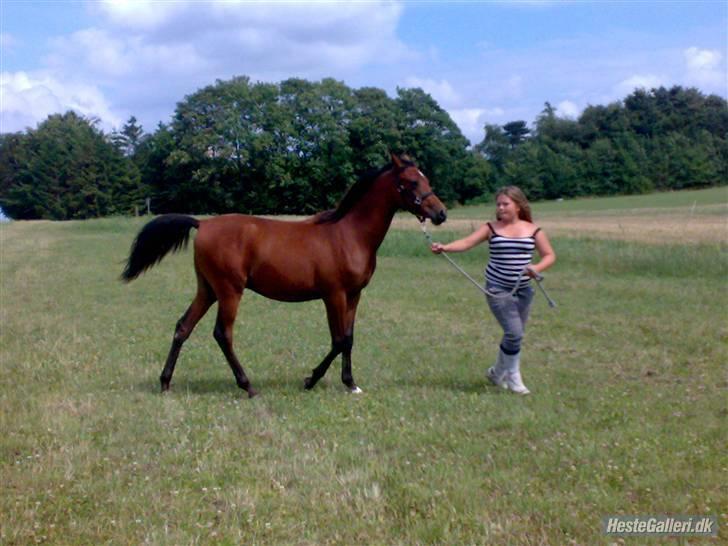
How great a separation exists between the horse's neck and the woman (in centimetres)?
64

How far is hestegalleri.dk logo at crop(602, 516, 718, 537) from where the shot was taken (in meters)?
4.35

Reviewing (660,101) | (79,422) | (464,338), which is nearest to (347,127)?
(660,101)

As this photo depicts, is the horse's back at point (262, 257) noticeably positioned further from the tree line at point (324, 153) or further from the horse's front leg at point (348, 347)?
the tree line at point (324, 153)

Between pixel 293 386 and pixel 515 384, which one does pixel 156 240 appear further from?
pixel 515 384

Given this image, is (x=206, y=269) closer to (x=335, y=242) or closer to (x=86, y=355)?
(x=335, y=242)

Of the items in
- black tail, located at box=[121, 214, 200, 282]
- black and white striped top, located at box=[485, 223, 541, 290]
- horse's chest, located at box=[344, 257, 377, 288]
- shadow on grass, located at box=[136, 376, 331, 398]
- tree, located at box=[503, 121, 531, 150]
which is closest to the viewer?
black and white striped top, located at box=[485, 223, 541, 290]

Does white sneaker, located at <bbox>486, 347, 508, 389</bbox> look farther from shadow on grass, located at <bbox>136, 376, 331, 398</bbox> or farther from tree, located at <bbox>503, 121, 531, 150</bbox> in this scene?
tree, located at <bbox>503, 121, 531, 150</bbox>

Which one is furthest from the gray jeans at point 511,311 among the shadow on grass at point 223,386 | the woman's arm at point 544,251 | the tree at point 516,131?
the tree at point 516,131

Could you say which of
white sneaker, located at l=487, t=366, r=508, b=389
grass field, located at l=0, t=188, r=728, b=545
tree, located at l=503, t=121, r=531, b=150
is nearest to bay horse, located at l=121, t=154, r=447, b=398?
grass field, located at l=0, t=188, r=728, b=545

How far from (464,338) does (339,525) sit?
7061 millimetres

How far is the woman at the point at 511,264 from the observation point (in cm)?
771

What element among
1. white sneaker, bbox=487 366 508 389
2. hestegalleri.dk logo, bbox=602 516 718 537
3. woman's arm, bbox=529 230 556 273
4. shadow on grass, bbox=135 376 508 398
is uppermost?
woman's arm, bbox=529 230 556 273

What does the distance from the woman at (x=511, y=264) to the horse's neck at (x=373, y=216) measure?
2.11 feet

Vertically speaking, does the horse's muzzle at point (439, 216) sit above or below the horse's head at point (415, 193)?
below
